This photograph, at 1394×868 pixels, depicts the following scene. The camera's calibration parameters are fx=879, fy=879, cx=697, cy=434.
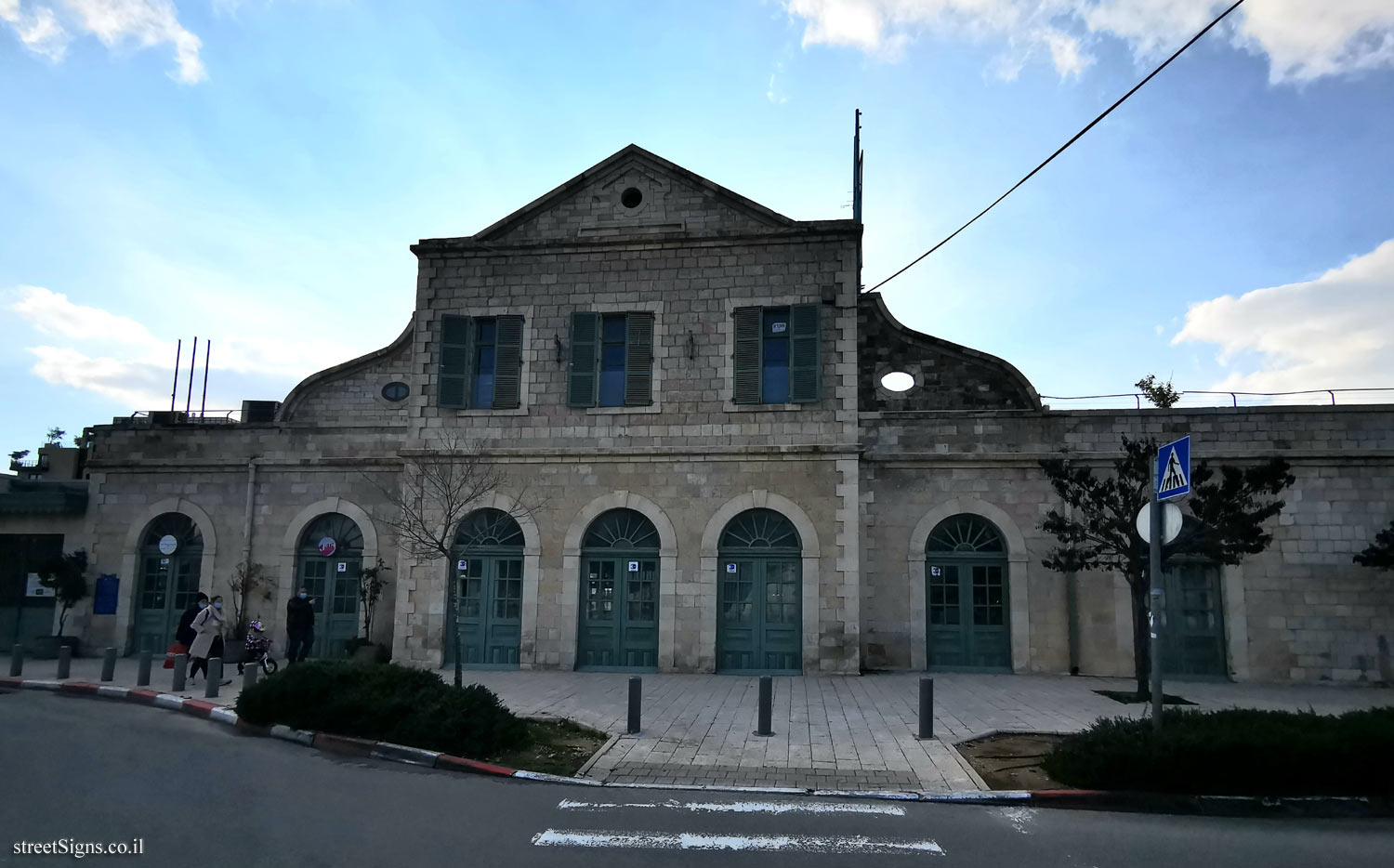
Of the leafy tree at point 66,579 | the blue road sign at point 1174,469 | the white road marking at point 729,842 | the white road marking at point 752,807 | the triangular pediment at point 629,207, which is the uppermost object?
the triangular pediment at point 629,207

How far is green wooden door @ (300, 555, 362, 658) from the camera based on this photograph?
1733 centimetres

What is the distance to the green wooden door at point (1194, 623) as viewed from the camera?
15.6m

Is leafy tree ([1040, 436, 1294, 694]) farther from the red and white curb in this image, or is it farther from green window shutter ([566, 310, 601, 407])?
green window shutter ([566, 310, 601, 407])

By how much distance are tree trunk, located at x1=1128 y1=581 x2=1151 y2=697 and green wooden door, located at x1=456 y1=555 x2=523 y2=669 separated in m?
10.2

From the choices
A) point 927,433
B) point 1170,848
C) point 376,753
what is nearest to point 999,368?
point 927,433

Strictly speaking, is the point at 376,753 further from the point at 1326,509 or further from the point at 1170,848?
the point at 1326,509

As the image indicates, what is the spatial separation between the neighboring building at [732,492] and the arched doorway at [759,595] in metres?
0.05

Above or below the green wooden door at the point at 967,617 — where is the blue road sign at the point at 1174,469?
above

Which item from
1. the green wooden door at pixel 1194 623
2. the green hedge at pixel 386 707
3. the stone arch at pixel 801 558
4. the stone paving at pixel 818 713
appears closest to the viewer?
the stone paving at pixel 818 713

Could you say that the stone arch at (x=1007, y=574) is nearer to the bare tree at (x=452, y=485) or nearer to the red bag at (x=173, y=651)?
the bare tree at (x=452, y=485)

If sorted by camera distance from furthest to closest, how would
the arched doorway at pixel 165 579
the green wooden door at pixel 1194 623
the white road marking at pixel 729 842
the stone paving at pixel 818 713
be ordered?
the arched doorway at pixel 165 579 → the green wooden door at pixel 1194 623 → the stone paving at pixel 818 713 → the white road marking at pixel 729 842

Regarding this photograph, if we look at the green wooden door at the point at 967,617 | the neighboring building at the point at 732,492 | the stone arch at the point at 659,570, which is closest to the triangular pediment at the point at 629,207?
the neighboring building at the point at 732,492

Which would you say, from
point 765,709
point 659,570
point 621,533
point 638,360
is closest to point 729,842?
point 765,709

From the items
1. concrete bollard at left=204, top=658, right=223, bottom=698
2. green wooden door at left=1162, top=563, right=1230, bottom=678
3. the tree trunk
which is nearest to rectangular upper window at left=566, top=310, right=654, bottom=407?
concrete bollard at left=204, top=658, right=223, bottom=698
